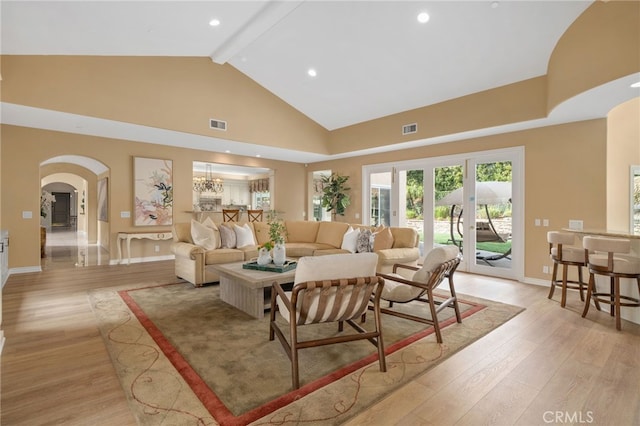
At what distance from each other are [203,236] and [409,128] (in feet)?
15.2

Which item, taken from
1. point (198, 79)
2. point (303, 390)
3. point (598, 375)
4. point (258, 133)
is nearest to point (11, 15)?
point (198, 79)

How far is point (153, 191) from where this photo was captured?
287 inches

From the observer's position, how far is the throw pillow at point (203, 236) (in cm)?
532

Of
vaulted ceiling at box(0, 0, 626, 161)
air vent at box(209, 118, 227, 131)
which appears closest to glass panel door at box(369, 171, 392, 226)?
vaulted ceiling at box(0, 0, 626, 161)

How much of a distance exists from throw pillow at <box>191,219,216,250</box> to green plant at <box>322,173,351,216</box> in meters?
4.09

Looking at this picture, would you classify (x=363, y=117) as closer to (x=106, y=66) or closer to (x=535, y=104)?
(x=535, y=104)

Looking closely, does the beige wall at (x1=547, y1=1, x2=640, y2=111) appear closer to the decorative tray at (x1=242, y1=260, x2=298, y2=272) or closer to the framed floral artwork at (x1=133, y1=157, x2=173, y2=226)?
the decorative tray at (x1=242, y1=260, x2=298, y2=272)

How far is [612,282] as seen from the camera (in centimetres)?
376

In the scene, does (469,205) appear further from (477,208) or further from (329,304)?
(329,304)

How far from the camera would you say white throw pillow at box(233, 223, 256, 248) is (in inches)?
225

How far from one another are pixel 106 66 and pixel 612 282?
7.86m

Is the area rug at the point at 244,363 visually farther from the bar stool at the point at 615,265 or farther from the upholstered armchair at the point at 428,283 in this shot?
the bar stool at the point at 615,265

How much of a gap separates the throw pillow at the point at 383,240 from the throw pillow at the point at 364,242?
10 centimetres

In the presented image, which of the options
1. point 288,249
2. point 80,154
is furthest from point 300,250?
point 80,154
